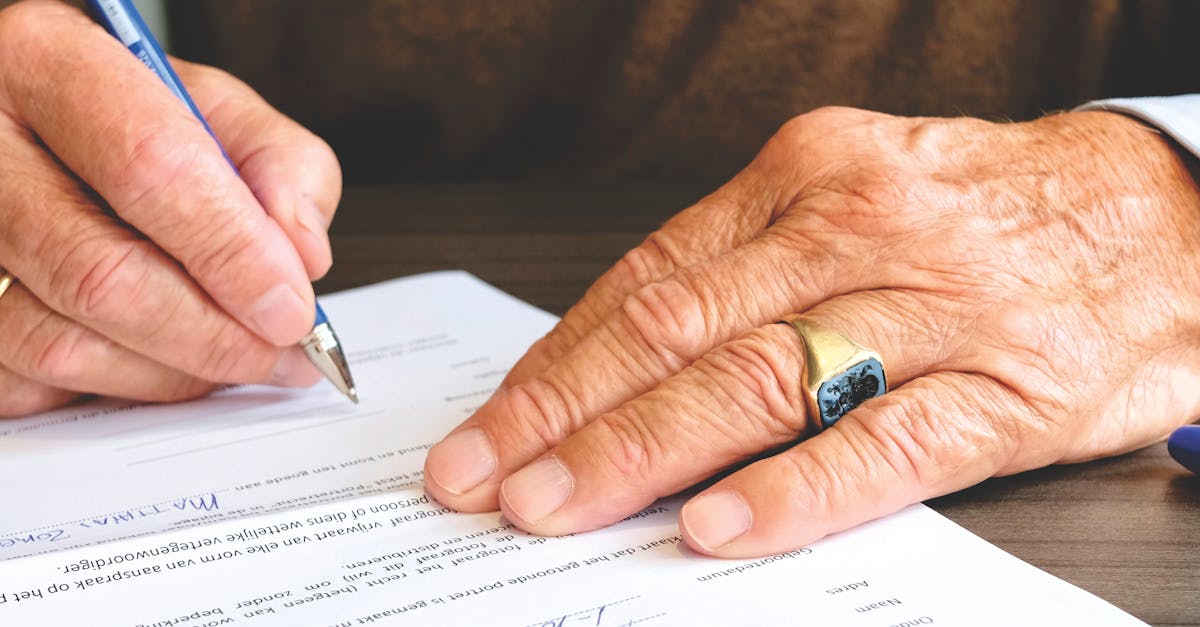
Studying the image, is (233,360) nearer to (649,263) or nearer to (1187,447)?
(649,263)

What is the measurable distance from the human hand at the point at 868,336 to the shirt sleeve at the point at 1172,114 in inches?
0.4

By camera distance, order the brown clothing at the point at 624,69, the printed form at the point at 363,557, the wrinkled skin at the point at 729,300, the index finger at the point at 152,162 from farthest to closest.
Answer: the brown clothing at the point at 624,69 < the index finger at the point at 152,162 < the wrinkled skin at the point at 729,300 < the printed form at the point at 363,557

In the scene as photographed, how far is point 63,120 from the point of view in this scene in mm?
701

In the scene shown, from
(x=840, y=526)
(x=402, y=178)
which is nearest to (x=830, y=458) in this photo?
(x=840, y=526)

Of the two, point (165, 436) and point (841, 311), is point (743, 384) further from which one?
point (165, 436)

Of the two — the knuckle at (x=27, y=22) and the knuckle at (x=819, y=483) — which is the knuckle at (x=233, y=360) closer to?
the knuckle at (x=27, y=22)

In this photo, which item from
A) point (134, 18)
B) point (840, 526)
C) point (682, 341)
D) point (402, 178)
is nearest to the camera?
point (840, 526)

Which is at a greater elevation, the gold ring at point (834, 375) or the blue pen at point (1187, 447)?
the blue pen at point (1187, 447)

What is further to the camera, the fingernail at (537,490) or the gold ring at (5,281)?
the gold ring at (5,281)

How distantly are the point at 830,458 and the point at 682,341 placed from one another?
0.42 feet

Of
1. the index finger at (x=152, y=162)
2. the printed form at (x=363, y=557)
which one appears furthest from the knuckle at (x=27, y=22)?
the printed form at (x=363, y=557)

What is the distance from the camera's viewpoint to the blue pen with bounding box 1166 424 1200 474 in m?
0.57

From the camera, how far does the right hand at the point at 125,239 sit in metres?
0.69

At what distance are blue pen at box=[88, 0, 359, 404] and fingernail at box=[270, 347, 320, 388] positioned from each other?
0.05ft
